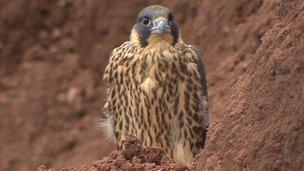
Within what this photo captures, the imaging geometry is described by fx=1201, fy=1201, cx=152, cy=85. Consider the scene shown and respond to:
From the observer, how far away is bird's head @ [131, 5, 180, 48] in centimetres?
819

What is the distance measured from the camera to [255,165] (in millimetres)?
4711

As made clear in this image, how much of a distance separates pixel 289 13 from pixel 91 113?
641cm

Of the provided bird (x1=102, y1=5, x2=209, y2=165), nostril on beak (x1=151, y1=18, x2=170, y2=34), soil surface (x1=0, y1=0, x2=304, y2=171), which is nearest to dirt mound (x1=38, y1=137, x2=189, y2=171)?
bird (x1=102, y1=5, x2=209, y2=165)

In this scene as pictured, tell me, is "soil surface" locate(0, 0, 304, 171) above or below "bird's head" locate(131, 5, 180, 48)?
above

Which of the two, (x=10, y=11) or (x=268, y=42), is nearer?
(x=268, y=42)

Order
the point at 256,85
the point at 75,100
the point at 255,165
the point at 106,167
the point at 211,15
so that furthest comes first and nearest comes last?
the point at 75,100, the point at 211,15, the point at 106,167, the point at 256,85, the point at 255,165

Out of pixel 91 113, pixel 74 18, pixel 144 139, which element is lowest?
pixel 144 139

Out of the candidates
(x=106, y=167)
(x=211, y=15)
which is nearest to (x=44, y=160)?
(x=211, y=15)

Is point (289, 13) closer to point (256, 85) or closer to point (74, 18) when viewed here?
point (256, 85)

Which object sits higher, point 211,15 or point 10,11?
point 10,11

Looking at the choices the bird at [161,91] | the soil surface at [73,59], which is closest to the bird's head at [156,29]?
the bird at [161,91]

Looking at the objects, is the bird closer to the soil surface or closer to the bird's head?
the bird's head

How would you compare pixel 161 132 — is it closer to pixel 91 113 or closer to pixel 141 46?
pixel 141 46

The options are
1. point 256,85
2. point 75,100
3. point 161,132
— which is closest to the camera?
point 256,85
